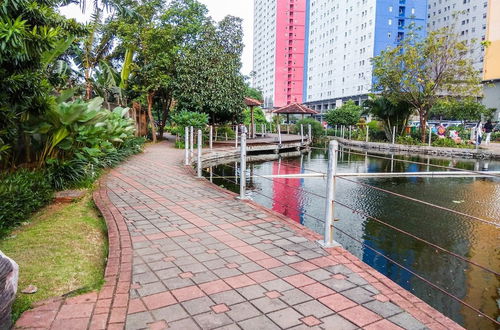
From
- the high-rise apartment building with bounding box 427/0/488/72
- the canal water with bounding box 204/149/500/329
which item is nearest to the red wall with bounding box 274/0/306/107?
the high-rise apartment building with bounding box 427/0/488/72

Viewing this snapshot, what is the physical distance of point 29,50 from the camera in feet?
15.6

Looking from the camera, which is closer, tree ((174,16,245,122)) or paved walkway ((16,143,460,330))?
paved walkway ((16,143,460,330))

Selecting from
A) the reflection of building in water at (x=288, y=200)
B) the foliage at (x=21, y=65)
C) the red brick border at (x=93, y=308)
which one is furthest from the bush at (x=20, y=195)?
the reflection of building in water at (x=288, y=200)

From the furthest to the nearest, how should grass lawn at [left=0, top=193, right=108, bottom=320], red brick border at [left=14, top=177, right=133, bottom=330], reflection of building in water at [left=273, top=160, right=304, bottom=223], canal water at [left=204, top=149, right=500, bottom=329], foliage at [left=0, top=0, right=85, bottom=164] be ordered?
reflection of building in water at [left=273, top=160, right=304, bottom=223]
canal water at [left=204, top=149, right=500, bottom=329]
foliage at [left=0, top=0, right=85, bottom=164]
grass lawn at [left=0, top=193, right=108, bottom=320]
red brick border at [left=14, top=177, right=133, bottom=330]

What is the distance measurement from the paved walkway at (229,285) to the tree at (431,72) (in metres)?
19.9

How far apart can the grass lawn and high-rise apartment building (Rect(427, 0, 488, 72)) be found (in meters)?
61.7

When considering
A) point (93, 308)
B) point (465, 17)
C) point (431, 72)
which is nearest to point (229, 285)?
point (93, 308)

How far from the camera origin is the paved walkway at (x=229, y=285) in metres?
2.63

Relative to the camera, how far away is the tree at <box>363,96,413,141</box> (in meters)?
25.0

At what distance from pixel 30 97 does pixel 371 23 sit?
52378 millimetres

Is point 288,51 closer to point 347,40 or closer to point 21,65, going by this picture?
point 347,40

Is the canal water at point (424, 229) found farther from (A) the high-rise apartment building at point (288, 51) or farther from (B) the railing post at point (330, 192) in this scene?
(A) the high-rise apartment building at point (288, 51)

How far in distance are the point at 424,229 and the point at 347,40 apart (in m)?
54.4

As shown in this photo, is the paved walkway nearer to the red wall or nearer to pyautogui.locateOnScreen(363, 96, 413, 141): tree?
pyautogui.locateOnScreen(363, 96, 413, 141): tree
